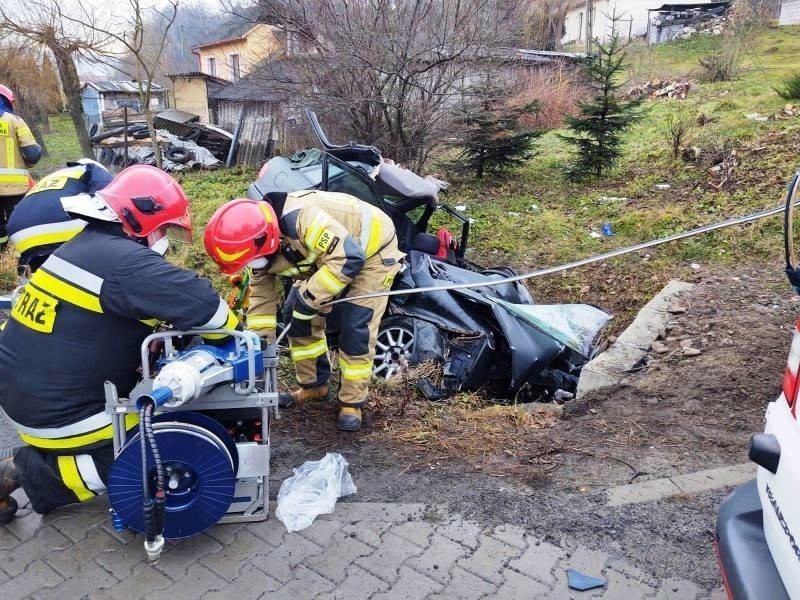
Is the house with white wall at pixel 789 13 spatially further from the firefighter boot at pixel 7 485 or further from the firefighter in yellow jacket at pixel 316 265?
the firefighter boot at pixel 7 485

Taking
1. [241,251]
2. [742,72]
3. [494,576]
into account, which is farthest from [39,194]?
[742,72]

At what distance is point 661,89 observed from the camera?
17500mm

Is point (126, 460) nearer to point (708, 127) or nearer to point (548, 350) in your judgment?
point (548, 350)

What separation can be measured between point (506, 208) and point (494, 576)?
22.4 feet

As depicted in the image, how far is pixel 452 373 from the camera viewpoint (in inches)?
171

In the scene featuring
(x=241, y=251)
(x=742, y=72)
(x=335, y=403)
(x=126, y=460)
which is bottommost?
(x=335, y=403)

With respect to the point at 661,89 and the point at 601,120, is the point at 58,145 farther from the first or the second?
the point at 601,120

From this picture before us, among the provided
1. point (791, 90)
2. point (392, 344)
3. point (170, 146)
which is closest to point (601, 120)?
point (791, 90)

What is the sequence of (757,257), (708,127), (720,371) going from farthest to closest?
(708,127) → (757,257) → (720,371)

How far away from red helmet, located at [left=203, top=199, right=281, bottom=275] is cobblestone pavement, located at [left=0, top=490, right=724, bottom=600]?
134 centimetres

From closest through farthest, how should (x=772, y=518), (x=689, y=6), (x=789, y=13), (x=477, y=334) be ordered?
(x=772, y=518)
(x=477, y=334)
(x=789, y=13)
(x=689, y=6)

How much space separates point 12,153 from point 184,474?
4.86 meters

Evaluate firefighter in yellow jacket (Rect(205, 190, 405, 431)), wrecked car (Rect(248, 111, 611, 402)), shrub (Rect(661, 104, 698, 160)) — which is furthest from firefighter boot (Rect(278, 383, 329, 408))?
shrub (Rect(661, 104, 698, 160))

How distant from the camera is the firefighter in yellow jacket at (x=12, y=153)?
5.81 meters
